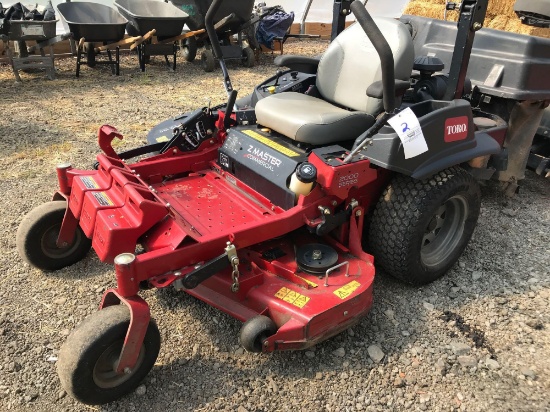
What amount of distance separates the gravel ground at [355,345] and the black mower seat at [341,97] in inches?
37.5

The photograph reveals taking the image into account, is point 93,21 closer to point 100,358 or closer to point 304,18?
point 304,18

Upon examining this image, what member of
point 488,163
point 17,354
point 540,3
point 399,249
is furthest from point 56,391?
point 540,3

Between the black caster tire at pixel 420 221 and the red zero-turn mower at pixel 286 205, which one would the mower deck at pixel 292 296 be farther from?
the black caster tire at pixel 420 221

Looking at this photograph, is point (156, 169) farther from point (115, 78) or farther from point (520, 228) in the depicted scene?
point (115, 78)

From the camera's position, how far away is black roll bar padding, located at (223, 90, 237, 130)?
10.3ft

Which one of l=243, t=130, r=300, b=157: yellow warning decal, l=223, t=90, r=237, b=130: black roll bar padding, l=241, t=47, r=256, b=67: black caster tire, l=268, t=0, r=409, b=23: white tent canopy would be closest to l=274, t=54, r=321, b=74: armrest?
l=223, t=90, r=237, b=130: black roll bar padding

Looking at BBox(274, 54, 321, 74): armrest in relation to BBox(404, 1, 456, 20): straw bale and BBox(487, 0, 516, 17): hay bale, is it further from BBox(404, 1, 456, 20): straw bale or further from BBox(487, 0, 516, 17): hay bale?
BBox(404, 1, 456, 20): straw bale

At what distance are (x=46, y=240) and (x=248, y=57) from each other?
636 cm

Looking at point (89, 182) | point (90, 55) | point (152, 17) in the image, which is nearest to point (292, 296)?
point (89, 182)

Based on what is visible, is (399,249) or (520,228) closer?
(399,249)

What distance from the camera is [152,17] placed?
7.29 metres

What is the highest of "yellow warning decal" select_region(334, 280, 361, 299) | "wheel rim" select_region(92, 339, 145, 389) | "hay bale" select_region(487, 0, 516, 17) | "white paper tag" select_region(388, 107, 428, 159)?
"hay bale" select_region(487, 0, 516, 17)

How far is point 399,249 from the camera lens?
8.61 ft

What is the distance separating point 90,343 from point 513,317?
84.8 inches
